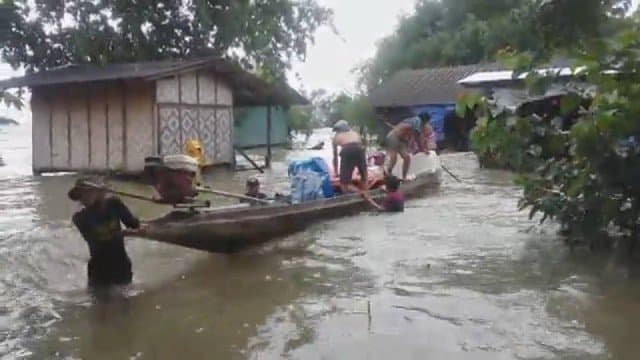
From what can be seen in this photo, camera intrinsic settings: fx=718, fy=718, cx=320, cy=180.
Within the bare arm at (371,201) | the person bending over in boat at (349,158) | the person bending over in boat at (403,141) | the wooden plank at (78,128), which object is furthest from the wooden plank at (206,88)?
the bare arm at (371,201)

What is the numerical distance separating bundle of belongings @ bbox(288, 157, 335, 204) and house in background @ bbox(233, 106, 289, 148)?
17.5m

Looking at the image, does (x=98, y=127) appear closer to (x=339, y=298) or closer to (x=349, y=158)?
(x=349, y=158)

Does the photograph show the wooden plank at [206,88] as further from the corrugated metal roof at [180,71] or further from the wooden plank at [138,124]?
the wooden plank at [138,124]

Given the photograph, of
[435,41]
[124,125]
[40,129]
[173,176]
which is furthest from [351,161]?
[435,41]

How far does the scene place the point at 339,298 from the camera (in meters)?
6.46

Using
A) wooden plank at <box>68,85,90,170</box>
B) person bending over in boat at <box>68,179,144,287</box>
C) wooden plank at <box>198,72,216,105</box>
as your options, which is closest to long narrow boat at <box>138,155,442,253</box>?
person bending over in boat at <box>68,179,144,287</box>

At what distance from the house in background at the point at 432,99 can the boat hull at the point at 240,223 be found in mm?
17282

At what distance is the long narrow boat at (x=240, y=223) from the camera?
6.98m

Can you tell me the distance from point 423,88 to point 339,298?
24377 mm

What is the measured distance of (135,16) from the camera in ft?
76.8

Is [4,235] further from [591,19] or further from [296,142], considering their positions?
[296,142]

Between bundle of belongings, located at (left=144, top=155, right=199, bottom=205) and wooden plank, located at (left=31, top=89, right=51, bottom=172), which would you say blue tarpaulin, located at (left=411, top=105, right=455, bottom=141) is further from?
bundle of belongings, located at (left=144, top=155, right=199, bottom=205)

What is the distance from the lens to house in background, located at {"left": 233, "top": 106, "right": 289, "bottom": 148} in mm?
28594

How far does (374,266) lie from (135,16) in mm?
18064
